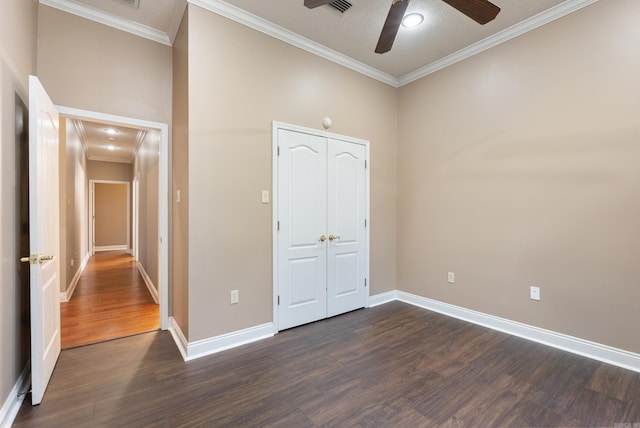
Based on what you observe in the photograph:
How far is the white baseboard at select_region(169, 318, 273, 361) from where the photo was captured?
8.29ft

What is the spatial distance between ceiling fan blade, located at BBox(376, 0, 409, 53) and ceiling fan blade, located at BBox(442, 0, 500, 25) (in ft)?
0.96

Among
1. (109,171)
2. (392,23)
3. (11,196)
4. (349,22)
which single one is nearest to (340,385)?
(11,196)

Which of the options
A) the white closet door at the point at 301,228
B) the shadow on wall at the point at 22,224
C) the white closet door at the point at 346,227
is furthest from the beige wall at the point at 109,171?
the white closet door at the point at 346,227

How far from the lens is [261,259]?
292 centimetres

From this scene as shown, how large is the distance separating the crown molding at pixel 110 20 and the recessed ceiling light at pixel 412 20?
94.7 inches

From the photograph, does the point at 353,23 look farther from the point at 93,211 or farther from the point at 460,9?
the point at 93,211

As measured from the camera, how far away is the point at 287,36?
3.06 metres

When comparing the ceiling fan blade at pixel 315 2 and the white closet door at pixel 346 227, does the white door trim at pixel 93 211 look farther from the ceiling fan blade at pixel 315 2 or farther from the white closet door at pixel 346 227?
the ceiling fan blade at pixel 315 2

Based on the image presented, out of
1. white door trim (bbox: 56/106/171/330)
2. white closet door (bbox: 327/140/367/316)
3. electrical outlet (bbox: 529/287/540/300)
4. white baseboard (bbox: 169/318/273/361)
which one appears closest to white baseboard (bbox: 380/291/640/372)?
electrical outlet (bbox: 529/287/540/300)

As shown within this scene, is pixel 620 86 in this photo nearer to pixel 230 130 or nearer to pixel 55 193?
pixel 230 130

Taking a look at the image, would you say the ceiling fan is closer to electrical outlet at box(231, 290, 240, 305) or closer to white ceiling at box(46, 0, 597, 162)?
white ceiling at box(46, 0, 597, 162)

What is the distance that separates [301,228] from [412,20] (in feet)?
7.66

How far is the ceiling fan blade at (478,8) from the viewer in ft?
6.43

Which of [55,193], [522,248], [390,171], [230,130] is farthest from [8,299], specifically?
[522,248]
